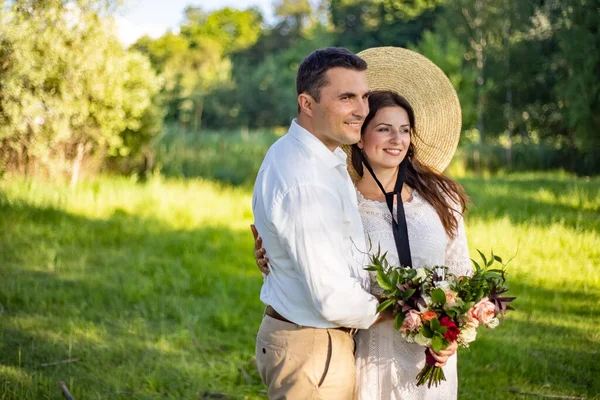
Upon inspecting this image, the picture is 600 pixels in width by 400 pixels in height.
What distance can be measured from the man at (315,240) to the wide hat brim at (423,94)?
1.00 metres

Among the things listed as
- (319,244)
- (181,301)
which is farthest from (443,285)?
(181,301)

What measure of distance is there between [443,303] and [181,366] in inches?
129

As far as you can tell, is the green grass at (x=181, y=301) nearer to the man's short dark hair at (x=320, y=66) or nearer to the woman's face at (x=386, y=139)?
the woman's face at (x=386, y=139)

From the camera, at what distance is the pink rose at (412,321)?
288cm

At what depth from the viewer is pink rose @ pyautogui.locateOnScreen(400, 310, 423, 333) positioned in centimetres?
288

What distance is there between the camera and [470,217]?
1015 cm

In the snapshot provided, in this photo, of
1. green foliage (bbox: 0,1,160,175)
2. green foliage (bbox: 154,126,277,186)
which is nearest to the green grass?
green foliage (bbox: 0,1,160,175)

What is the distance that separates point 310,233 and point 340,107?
0.60 m

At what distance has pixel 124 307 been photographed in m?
7.15

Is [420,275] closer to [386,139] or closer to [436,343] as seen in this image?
[436,343]

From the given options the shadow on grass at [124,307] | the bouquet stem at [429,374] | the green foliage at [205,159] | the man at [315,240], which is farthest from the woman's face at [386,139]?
the green foliage at [205,159]

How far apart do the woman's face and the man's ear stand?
30.6 inches

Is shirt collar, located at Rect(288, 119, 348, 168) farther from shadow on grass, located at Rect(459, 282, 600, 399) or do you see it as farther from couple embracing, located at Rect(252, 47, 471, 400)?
shadow on grass, located at Rect(459, 282, 600, 399)

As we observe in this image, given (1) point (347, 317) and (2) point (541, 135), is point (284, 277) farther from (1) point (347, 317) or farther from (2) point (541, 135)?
(2) point (541, 135)
